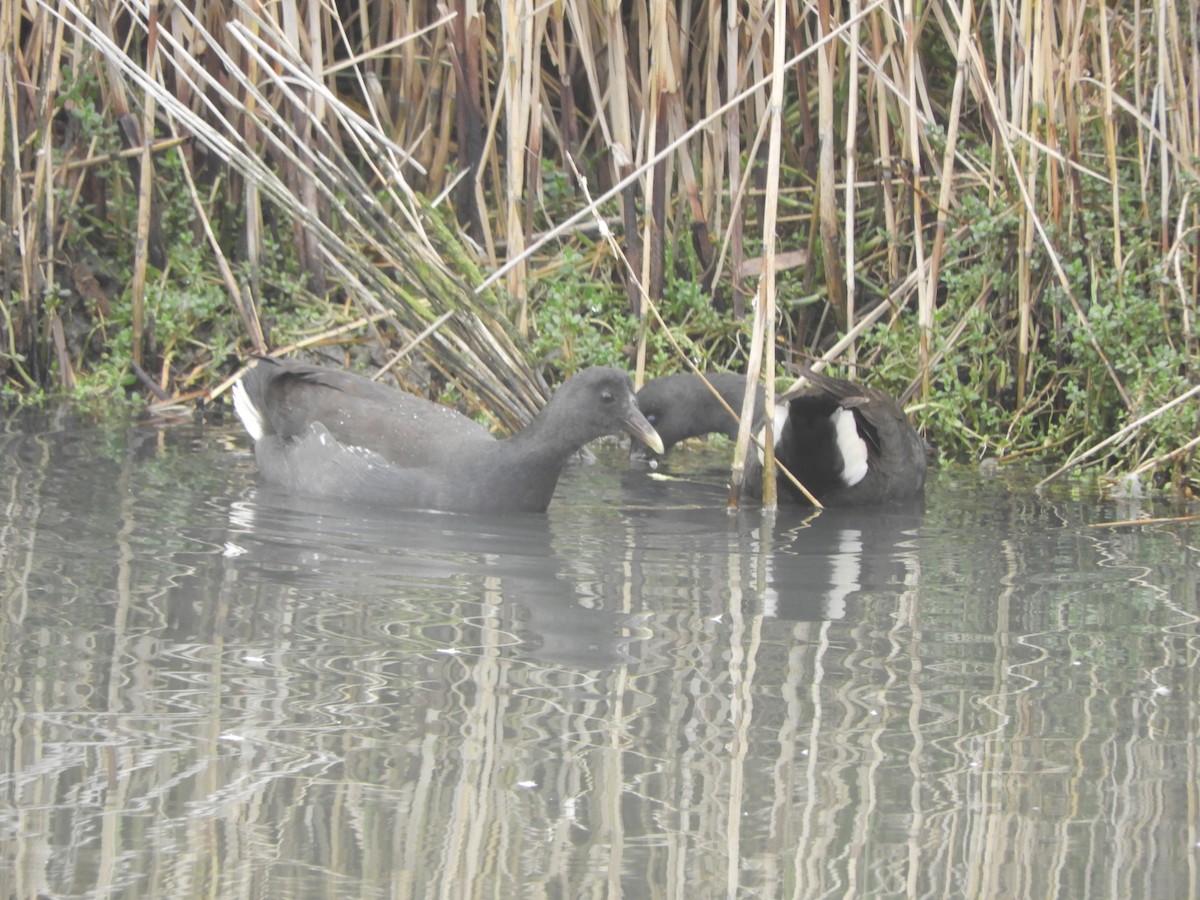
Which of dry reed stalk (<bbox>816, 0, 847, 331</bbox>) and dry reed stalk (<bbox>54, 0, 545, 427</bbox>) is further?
dry reed stalk (<bbox>816, 0, 847, 331</bbox>)

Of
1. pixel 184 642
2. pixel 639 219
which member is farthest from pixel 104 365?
pixel 184 642

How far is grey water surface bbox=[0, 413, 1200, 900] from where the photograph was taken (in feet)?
7.17

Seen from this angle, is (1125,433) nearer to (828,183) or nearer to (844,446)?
(844,446)

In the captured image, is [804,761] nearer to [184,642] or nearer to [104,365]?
[184,642]

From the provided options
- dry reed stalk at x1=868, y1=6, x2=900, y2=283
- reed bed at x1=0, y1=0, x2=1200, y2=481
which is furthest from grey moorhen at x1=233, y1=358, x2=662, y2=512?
dry reed stalk at x1=868, y1=6, x2=900, y2=283

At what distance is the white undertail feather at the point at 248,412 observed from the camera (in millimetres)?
5219

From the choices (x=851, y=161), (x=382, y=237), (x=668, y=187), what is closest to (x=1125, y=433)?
(x=851, y=161)

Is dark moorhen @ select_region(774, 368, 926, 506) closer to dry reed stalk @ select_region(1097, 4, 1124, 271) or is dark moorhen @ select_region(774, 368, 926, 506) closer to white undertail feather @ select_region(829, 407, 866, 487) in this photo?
white undertail feather @ select_region(829, 407, 866, 487)

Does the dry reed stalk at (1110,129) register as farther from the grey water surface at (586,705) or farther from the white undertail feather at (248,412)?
the white undertail feather at (248,412)

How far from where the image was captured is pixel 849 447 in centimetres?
486

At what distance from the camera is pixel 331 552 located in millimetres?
4000

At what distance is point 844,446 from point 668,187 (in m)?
1.46

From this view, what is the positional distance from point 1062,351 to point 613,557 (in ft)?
7.09

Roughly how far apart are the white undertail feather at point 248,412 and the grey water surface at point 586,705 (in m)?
0.71
